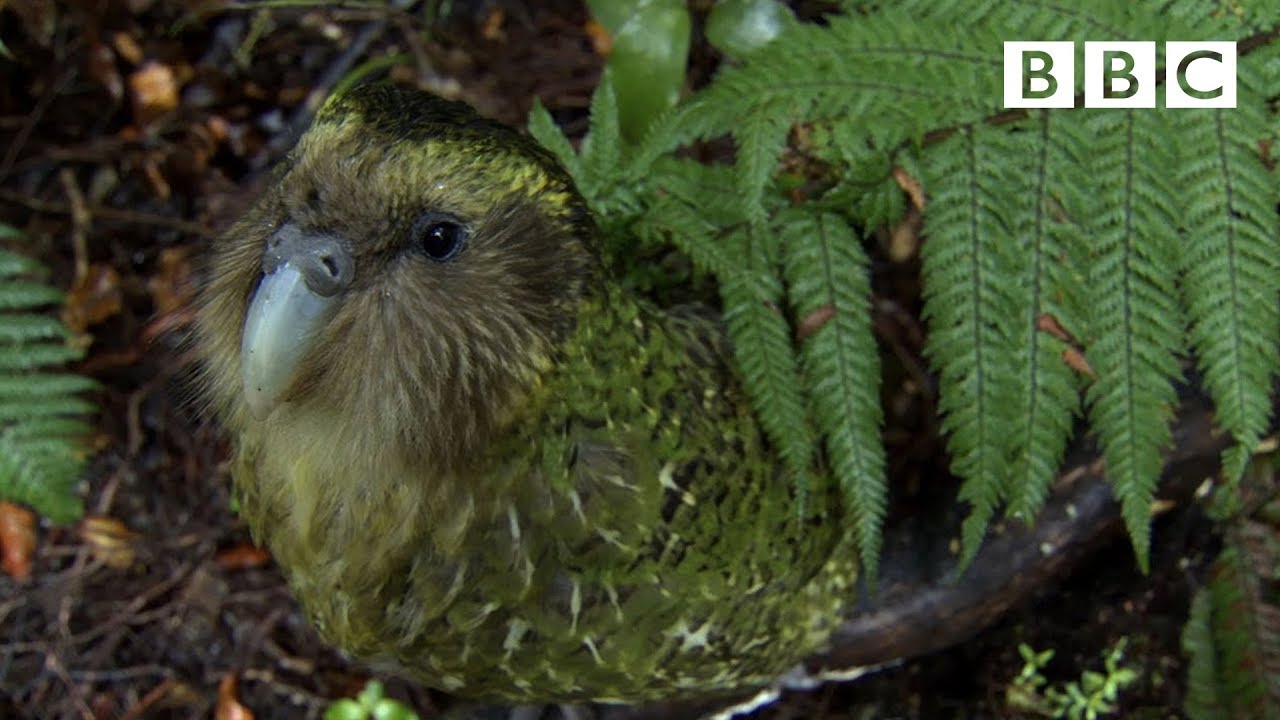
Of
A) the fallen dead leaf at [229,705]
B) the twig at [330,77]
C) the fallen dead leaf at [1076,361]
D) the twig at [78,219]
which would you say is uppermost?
the twig at [330,77]

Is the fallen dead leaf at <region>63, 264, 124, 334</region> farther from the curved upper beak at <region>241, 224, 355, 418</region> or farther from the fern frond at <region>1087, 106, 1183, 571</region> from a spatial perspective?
the fern frond at <region>1087, 106, 1183, 571</region>

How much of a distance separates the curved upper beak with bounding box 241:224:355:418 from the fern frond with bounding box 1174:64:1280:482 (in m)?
1.37

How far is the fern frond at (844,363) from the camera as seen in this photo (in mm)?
1919

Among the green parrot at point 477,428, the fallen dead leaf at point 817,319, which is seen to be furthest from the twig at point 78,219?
the fallen dead leaf at point 817,319

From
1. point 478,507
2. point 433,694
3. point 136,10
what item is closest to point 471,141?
point 478,507

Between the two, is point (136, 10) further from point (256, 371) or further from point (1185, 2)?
point (1185, 2)

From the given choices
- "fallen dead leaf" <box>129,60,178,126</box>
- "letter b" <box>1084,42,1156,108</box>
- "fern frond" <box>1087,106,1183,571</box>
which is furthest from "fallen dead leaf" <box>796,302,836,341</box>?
"fallen dead leaf" <box>129,60,178,126</box>

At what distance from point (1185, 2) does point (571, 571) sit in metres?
1.44

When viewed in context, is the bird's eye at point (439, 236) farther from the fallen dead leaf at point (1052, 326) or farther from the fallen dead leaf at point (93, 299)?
the fallen dead leaf at point (93, 299)

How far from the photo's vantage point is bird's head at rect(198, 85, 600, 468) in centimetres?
142

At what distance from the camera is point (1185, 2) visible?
6.34 feet

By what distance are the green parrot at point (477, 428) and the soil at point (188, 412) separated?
882 millimetres

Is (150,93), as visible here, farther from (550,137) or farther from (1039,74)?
(1039,74)

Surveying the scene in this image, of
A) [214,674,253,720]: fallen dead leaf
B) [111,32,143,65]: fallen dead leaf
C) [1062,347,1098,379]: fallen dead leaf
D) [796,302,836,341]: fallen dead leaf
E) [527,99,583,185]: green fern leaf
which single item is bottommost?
[214,674,253,720]: fallen dead leaf
